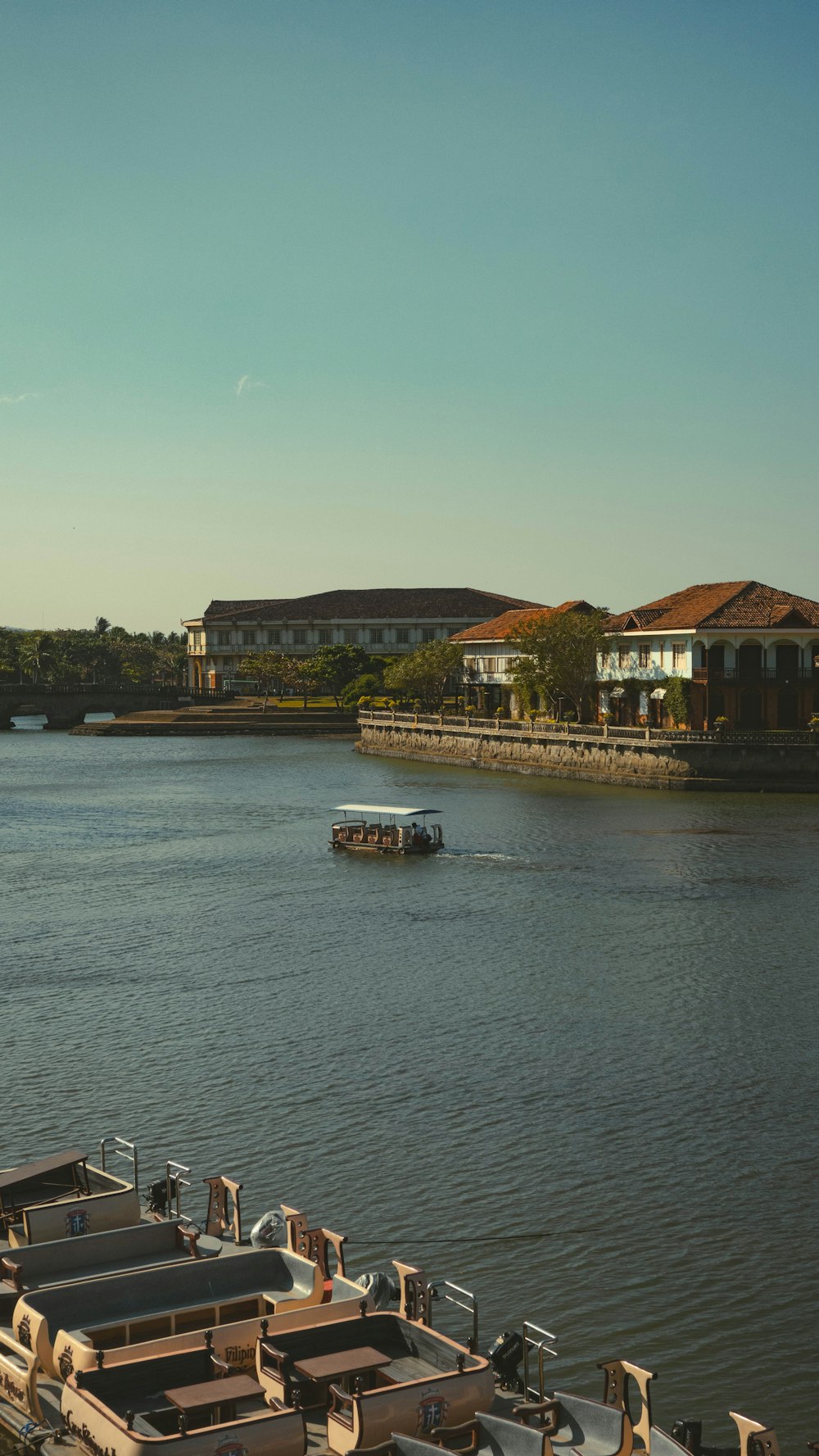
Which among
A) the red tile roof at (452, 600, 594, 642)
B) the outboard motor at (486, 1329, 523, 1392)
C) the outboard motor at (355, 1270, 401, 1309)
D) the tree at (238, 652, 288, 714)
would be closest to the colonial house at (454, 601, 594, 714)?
the red tile roof at (452, 600, 594, 642)

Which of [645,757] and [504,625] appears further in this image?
[504,625]

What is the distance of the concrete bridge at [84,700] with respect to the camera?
160875 mm

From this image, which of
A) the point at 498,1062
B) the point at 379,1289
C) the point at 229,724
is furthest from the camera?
the point at 229,724

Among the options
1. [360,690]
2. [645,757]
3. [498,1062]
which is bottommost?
[498,1062]

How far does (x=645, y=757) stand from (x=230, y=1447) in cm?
7093

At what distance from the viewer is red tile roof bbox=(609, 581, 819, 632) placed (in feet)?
306

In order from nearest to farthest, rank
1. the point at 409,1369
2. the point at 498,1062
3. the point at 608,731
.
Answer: the point at 409,1369 → the point at 498,1062 → the point at 608,731

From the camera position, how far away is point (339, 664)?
523 feet

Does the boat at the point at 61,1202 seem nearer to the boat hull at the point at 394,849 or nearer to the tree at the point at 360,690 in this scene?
the boat hull at the point at 394,849

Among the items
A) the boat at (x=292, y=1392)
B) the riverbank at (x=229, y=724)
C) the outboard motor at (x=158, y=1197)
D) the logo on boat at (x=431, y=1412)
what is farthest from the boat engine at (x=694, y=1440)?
the riverbank at (x=229, y=724)

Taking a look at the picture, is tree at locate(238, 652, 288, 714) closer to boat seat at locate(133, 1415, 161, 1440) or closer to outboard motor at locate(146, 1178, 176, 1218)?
outboard motor at locate(146, 1178, 176, 1218)

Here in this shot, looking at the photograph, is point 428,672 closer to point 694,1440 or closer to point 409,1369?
point 409,1369

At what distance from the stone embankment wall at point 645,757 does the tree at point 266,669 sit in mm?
54540

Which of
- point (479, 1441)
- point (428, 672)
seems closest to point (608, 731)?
point (428, 672)
